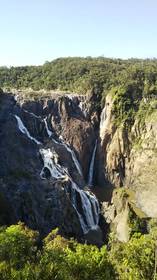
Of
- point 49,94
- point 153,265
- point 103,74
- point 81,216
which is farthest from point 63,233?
point 103,74

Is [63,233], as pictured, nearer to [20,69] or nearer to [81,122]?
[81,122]

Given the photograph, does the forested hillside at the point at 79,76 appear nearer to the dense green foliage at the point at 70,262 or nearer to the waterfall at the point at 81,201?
the waterfall at the point at 81,201

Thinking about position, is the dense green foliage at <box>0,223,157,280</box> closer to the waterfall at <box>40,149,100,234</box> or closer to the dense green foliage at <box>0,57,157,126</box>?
the waterfall at <box>40,149,100,234</box>

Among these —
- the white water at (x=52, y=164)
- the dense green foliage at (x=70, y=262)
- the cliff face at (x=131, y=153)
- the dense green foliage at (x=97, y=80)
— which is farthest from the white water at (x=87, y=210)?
the dense green foliage at (x=70, y=262)

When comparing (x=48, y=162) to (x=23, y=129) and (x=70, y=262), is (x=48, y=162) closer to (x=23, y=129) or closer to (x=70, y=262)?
(x=23, y=129)

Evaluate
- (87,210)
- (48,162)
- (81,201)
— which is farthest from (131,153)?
(87,210)
